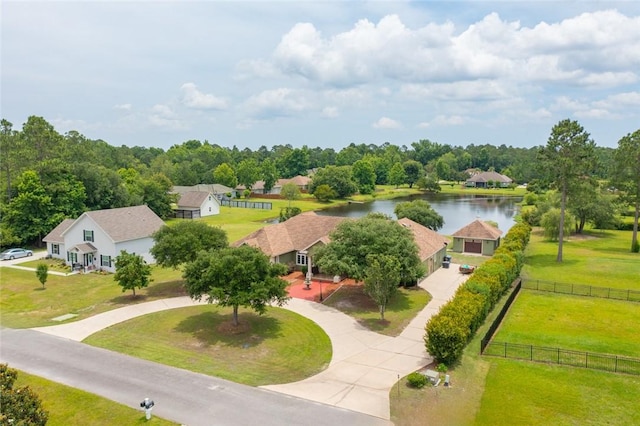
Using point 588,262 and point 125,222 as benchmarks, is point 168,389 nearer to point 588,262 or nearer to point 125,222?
point 125,222

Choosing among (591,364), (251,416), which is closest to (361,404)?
(251,416)

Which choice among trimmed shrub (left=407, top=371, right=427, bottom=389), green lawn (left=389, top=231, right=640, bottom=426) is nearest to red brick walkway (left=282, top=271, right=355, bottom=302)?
green lawn (left=389, top=231, right=640, bottom=426)

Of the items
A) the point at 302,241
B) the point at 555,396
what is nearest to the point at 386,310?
the point at 302,241

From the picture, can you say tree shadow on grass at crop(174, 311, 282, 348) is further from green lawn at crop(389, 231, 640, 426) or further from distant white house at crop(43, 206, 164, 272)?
distant white house at crop(43, 206, 164, 272)

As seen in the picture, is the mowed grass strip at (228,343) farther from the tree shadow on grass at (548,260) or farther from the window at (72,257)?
the tree shadow on grass at (548,260)

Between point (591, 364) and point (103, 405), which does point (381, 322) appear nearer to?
point (591, 364)

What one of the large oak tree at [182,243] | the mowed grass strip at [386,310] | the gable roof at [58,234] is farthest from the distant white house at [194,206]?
the mowed grass strip at [386,310]
